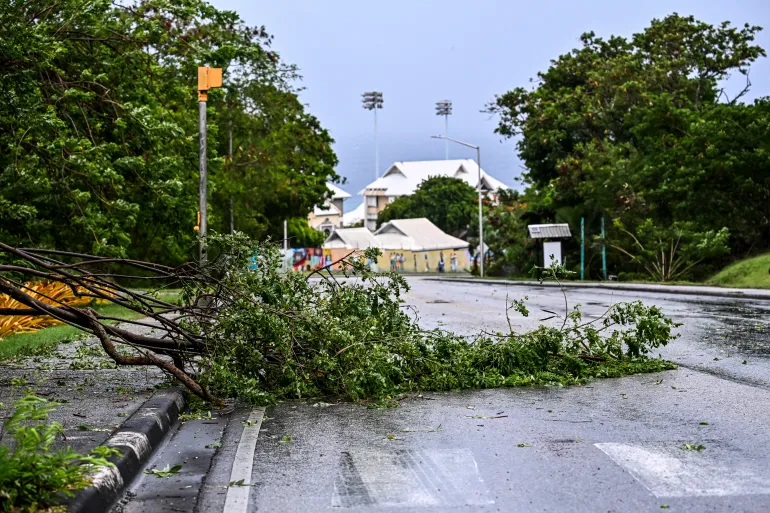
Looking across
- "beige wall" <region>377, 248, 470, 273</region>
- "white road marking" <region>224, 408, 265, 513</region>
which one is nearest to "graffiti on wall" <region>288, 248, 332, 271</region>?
"beige wall" <region>377, 248, 470, 273</region>

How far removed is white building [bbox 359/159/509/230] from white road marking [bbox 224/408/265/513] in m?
137

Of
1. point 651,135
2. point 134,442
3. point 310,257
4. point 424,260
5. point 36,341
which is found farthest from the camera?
point 424,260

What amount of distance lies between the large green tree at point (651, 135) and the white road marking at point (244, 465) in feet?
104

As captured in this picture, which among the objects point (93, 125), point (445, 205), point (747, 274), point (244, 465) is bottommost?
point (244, 465)

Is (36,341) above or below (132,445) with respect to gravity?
above

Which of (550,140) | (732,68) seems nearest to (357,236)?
(550,140)

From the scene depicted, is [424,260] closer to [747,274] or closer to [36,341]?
[747,274]

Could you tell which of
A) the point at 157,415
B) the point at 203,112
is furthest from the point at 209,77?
the point at 157,415

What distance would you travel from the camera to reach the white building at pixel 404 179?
483 feet

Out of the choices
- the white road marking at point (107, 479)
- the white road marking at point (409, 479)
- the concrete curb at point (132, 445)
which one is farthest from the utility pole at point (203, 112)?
the white road marking at point (107, 479)

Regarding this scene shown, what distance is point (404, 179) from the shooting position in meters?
149

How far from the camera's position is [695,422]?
767 centimetres

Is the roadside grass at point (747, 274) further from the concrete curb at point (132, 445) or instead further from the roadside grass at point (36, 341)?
the concrete curb at point (132, 445)

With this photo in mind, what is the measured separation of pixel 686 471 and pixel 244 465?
9.26 feet
